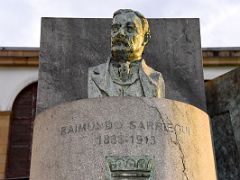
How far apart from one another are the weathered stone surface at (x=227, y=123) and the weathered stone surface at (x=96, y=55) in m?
0.30

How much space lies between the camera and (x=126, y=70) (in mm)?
6059

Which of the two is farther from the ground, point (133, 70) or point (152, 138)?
point (133, 70)

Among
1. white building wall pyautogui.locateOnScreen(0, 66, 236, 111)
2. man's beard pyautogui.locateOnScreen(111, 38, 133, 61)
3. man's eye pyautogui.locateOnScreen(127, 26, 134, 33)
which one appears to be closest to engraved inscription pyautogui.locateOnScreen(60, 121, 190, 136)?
man's beard pyautogui.locateOnScreen(111, 38, 133, 61)

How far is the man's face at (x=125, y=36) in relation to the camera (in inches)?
239

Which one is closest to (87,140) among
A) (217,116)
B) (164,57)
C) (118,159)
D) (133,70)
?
(118,159)

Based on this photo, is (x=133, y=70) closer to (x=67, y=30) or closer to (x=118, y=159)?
(x=118, y=159)

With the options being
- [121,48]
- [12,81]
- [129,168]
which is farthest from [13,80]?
[129,168]

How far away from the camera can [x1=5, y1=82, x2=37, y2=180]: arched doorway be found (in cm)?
1441

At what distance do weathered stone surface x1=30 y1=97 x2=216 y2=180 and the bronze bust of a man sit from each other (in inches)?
30.9

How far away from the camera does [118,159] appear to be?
4715 millimetres

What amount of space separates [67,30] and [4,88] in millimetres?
7669

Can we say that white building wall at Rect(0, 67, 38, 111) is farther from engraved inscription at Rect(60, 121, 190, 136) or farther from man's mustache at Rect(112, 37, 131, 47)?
engraved inscription at Rect(60, 121, 190, 136)

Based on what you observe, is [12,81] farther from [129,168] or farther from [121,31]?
[129,168]

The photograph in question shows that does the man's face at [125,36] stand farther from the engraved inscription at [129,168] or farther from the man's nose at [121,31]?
the engraved inscription at [129,168]
